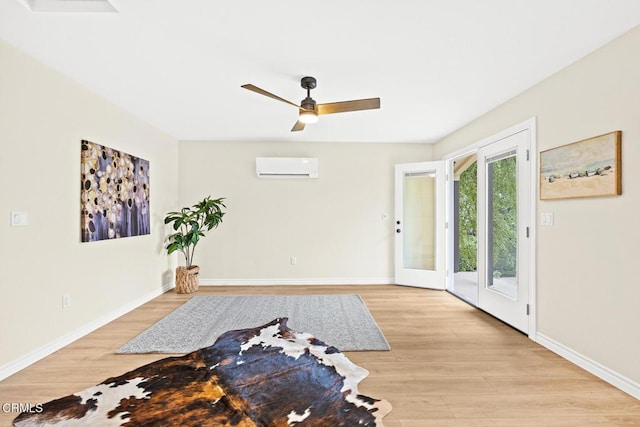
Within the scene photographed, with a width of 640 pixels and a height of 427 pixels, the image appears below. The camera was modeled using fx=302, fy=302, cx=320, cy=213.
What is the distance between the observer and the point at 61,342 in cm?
263

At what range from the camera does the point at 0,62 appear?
214cm

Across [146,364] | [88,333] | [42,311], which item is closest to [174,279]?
[88,333]

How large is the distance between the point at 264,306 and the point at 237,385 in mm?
1770

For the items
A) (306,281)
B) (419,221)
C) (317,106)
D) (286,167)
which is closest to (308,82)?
(317,106)

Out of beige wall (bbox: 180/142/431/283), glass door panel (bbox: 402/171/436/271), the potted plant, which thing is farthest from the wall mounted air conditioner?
glass door panel (bbox: 402/171/436/271)

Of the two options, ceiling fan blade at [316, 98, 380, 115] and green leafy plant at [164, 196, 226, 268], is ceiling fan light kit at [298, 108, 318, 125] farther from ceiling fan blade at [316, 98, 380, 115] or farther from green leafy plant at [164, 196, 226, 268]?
green leafy plant at [164, 196, 226, 268]

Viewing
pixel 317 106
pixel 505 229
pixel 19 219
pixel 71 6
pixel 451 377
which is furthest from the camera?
pixel 505 229

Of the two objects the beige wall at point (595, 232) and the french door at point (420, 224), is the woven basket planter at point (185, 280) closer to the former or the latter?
the french door at point (420, 224)

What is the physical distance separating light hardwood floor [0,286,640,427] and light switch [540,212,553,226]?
109 cm

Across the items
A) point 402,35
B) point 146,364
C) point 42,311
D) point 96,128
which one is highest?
point 402,35

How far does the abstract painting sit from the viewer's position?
294 cm

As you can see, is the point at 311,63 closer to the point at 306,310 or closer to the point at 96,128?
the point at 96,128

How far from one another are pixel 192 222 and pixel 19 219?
7.32 ft

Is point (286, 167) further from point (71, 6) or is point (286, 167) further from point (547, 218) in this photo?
point (547, 218)
